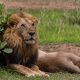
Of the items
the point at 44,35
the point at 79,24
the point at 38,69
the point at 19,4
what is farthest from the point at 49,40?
the point at 19,4

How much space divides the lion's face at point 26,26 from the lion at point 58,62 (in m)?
0.90

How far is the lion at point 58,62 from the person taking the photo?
35.2 ft

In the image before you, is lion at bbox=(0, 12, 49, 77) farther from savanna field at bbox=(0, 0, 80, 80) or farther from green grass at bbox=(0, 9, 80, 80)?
green grass at bbox=(0, 9, 80, 80)

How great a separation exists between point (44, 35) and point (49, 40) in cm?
75

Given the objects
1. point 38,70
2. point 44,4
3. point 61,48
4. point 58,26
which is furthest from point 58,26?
point 38,70

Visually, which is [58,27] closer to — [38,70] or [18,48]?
[38,70]

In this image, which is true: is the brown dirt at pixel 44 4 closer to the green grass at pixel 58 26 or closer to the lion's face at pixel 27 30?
the green grass at pixel 58 26

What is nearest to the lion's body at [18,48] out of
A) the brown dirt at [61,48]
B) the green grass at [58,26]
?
the brown dirt at [61,48]

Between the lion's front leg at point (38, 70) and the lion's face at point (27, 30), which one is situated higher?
the lion's face at point (27, 30)

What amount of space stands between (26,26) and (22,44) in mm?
314

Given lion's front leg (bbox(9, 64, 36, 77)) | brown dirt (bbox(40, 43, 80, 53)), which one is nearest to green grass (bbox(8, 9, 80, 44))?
brown dirt (bbox(40, 43, 80, 53))

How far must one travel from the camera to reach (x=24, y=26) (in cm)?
1010

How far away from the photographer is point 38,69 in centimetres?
1032

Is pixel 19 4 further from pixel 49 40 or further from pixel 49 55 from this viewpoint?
pixel 49 55
